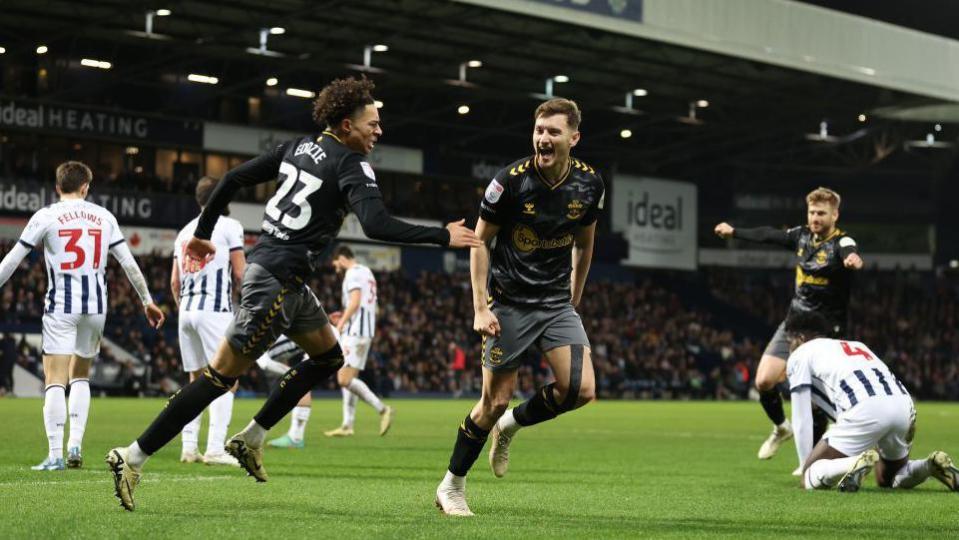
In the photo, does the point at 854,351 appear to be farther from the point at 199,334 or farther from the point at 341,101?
the point at 199,334

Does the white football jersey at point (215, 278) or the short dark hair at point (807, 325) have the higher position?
the white football jersey at point (215, 278)

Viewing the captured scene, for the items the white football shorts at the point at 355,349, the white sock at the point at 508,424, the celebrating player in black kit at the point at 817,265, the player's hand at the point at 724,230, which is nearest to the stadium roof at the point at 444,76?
the white football shorts at the point at 355,349

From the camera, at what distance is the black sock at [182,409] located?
7305 mm

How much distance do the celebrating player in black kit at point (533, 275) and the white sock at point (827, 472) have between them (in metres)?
2.58

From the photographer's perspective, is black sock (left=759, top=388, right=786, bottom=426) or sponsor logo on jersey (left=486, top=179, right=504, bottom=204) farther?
black sock (left=759, top=388, right=786, bottom=426)

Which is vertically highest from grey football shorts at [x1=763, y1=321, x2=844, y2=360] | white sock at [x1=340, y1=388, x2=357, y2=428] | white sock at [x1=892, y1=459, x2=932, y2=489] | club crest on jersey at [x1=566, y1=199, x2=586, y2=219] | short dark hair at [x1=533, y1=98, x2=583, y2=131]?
short dark hair at [x1=533, y1=98, x2=583, y2=131]

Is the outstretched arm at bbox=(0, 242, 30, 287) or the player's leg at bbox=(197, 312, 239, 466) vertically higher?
the outstretched arm at bbox=(0, 242, 30, 287)

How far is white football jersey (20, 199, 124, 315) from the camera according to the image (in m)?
10.5

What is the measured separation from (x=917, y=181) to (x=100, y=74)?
39611 millimetres

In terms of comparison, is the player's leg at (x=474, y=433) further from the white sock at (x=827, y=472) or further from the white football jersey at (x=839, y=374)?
the white football jersey at (x=839, y=374)

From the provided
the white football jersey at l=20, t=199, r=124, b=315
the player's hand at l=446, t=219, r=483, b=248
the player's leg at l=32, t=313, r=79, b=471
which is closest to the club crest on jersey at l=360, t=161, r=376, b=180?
the player's hand at l=446, t=219, r=483, b=248

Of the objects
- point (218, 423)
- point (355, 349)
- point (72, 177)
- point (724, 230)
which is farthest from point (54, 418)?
point (355, 349)

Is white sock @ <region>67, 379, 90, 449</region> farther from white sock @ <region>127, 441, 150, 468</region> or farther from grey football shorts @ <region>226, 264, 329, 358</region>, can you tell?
grey football shorts @ <region>226, 264, 329, 358</region>

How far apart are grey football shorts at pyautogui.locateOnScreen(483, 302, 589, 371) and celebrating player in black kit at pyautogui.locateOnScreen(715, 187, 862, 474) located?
3.85 metres
